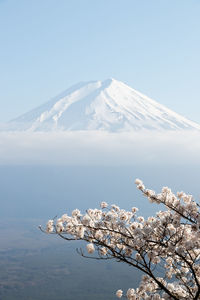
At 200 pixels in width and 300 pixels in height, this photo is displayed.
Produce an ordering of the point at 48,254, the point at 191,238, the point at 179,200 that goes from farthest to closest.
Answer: the point at 48,254, the point at 179,200, the point at 191,238

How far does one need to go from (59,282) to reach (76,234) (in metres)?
119

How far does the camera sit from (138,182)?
540 centimetres

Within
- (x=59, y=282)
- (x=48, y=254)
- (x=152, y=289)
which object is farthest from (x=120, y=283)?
(x=152, y=289)

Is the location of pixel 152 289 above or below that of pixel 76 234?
below

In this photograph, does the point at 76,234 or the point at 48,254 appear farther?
the point at 48,254

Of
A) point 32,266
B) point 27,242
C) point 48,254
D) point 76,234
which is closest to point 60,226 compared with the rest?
point 76,234

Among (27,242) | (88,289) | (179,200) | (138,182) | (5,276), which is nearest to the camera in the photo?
(179,200)

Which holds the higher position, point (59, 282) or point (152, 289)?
point (59, 282)

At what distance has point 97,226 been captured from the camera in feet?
16.9

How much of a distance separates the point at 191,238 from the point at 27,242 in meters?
201

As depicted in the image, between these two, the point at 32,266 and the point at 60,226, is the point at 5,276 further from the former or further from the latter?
the point at 60,226

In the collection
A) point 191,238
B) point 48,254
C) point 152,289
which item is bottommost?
point 152,289

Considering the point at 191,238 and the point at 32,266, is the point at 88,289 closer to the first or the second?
Answer: the point at 32,266

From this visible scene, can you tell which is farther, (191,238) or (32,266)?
(32,266)
